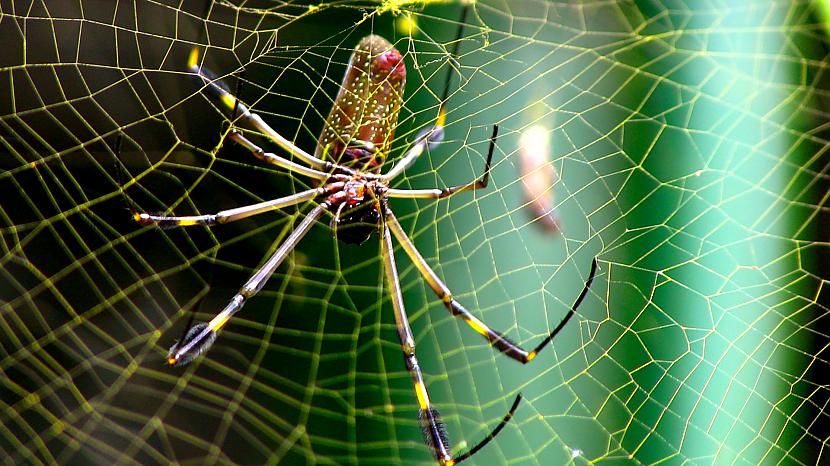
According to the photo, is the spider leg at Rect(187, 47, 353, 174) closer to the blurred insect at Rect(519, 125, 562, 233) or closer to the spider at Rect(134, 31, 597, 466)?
the spider at Rect(134, 31, 597, 466)

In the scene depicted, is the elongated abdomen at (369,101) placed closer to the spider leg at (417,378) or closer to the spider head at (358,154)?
the spider head at (358,154)

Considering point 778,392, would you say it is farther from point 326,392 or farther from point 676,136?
point 326,392

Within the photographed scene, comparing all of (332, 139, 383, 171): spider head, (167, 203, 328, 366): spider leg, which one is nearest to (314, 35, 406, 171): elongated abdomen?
(332, 139, 383, 171): spider head

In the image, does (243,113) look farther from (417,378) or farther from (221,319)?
(417,378)

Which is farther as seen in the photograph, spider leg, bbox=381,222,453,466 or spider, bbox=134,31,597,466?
spider leg, bbox=381,222,453,466

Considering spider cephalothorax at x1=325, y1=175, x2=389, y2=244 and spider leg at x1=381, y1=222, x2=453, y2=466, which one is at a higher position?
spider cephalothorax at x1=325, y1=175, x2=389, y2=244

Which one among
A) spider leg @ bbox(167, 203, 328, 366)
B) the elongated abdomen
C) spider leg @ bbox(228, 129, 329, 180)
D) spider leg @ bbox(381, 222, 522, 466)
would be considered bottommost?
spider leg @ bbox(381, 222, 522, 466)
